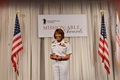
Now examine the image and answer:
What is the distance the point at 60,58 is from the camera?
3.74 meters

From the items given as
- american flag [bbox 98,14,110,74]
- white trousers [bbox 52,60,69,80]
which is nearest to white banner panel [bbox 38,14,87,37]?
american flag [bbox 98,14,110,74]

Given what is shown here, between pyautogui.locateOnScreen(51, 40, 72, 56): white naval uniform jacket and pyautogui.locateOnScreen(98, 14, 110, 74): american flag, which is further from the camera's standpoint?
pyautogui.locateOnScreen(98, 14, 110, 74): american flag

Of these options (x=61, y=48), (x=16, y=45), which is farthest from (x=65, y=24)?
(x=61, y=48)

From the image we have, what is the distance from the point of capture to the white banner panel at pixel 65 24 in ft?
17.7

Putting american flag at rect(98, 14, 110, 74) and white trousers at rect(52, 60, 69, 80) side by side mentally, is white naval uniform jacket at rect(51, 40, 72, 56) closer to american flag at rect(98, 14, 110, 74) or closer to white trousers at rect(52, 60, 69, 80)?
white trousers at rect(52, 60, 69, 80)

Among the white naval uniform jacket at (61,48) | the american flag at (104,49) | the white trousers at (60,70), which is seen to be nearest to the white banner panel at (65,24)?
the american flag at (104,49)

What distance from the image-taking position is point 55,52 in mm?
3846

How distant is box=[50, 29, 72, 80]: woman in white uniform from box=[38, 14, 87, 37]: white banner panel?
62.0 inches

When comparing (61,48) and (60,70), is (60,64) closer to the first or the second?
(60,70)

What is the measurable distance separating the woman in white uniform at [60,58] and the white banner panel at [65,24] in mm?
1574

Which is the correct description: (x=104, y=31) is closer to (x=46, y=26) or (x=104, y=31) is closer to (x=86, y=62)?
(x=86, y=62)

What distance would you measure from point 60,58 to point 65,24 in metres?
1.86

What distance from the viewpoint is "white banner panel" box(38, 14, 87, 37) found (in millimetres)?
5407

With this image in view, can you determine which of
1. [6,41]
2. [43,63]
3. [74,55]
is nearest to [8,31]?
[6,41]
